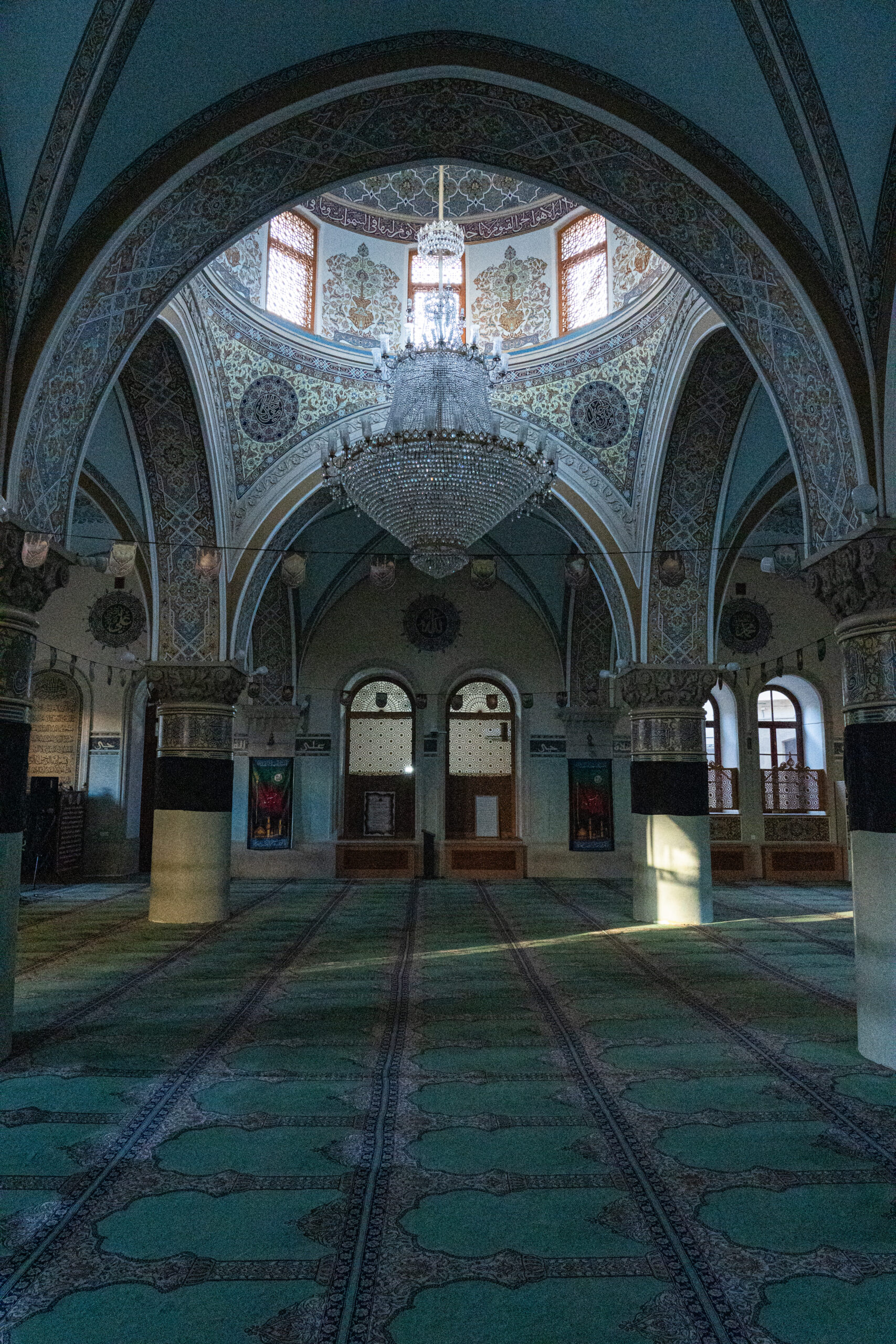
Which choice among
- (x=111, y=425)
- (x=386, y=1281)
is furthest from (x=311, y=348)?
(x=386, y=1281)

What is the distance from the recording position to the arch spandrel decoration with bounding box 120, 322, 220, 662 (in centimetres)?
775

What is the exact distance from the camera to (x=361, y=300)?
381 inches

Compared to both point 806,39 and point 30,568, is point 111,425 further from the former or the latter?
point 806,39

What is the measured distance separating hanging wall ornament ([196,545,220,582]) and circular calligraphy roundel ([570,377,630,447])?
377cm

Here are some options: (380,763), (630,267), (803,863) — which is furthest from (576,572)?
(803,863)

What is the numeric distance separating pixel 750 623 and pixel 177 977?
10005 millimetres

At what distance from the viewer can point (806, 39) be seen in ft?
12.7

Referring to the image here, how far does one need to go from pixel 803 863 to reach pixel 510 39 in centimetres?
1138

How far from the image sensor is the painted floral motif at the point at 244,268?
8.29m

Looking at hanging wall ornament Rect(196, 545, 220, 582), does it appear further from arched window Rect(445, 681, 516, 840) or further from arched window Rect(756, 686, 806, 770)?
arched window Rect(756, 686, 806, 770)

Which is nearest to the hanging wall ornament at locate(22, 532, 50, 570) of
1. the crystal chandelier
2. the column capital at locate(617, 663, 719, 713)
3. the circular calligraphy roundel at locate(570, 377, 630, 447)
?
the crystal chandelier

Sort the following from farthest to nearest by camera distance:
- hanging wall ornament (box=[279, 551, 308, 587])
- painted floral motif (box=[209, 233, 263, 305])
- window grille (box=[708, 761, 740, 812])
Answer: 1. window grille (box=[708, 761, 740, 812])
2. painted floral motif (box=[209, 233, 263, 305])
3. hanging wall ornament (box=[279, 551, 308, 587])

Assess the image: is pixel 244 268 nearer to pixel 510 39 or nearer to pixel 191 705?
pixel 191 705

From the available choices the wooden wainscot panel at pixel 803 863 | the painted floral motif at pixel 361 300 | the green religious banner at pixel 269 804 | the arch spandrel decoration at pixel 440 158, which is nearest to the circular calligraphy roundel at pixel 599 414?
the painted floral motif at pixel 361 300
